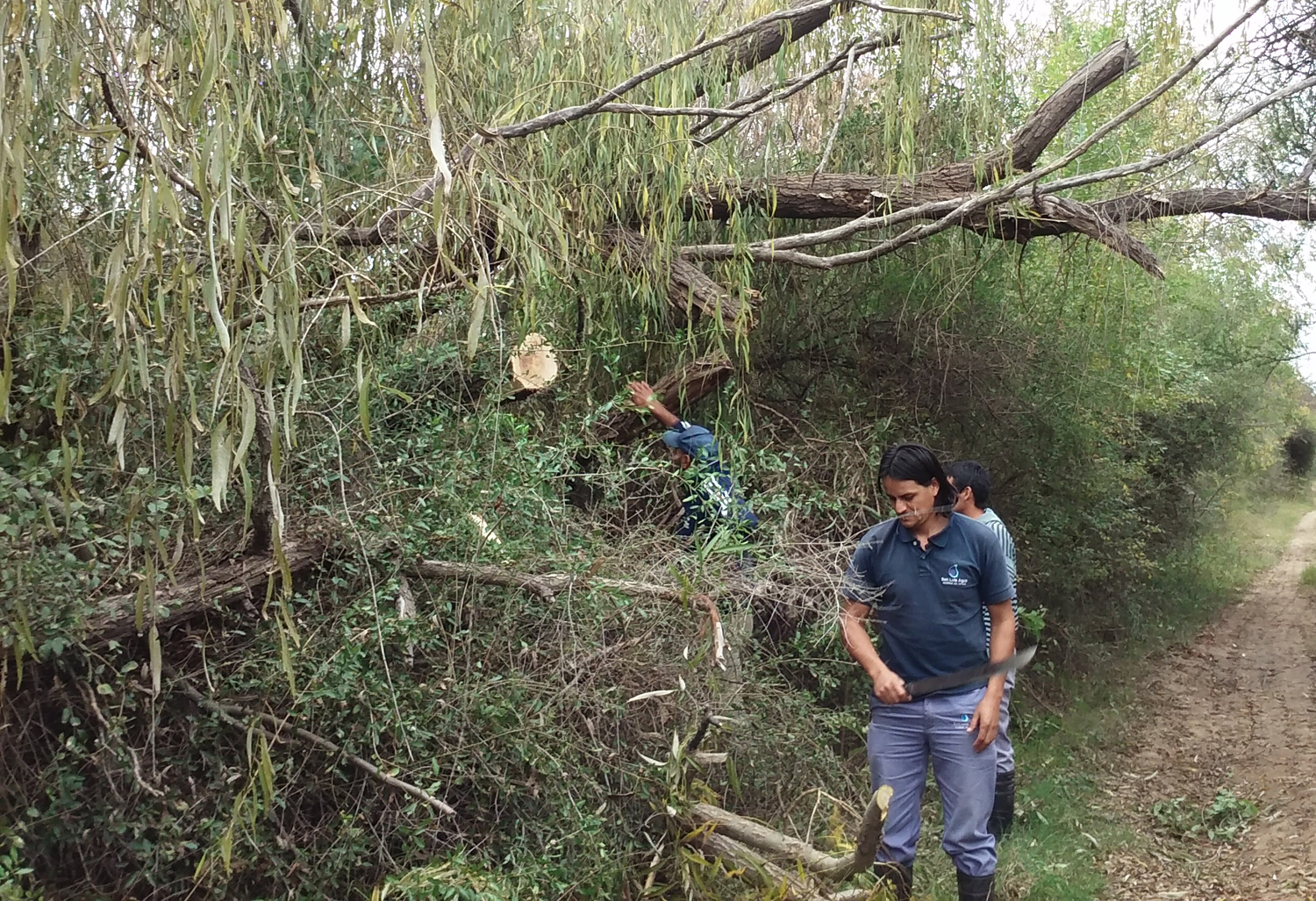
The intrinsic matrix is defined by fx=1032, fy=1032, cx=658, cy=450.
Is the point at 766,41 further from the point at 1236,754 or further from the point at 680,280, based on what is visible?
the point at 1236,754

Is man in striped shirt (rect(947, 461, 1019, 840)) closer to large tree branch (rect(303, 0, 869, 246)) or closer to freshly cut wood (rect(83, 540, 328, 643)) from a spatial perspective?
large tree branch (rect(303, 0, 869, 246))

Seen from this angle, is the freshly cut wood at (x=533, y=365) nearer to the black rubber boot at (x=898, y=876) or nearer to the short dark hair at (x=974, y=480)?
the short dark hair at (x=974, y=480)

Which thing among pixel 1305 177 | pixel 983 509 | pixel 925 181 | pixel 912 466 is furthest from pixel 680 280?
pixel 1305 177

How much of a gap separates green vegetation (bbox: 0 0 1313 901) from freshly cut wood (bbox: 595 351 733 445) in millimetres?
30

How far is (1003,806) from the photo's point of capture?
515cm

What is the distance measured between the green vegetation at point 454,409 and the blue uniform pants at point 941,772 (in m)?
0.30

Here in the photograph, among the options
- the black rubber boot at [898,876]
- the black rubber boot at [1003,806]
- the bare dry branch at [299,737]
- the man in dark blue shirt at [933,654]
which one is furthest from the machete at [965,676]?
the black rubber boot at [1003,806]

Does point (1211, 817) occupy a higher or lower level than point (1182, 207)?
lower

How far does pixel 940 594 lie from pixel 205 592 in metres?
2.43

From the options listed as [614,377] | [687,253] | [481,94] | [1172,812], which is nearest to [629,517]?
[614,377]

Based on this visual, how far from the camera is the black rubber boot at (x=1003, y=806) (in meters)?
5.10

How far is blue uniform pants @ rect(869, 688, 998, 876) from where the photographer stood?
3561 millimetres

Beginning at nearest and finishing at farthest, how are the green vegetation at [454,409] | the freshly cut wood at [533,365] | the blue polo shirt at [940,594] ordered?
the green vegetation at [454,409], the blue polo shirt at [940,594], the freshly cut wood at [533,365]

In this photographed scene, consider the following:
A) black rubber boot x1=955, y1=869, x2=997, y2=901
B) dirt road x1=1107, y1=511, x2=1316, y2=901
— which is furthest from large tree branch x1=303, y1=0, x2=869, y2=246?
dirt road x1=1107, y1=511, x2=1316, y2=901
